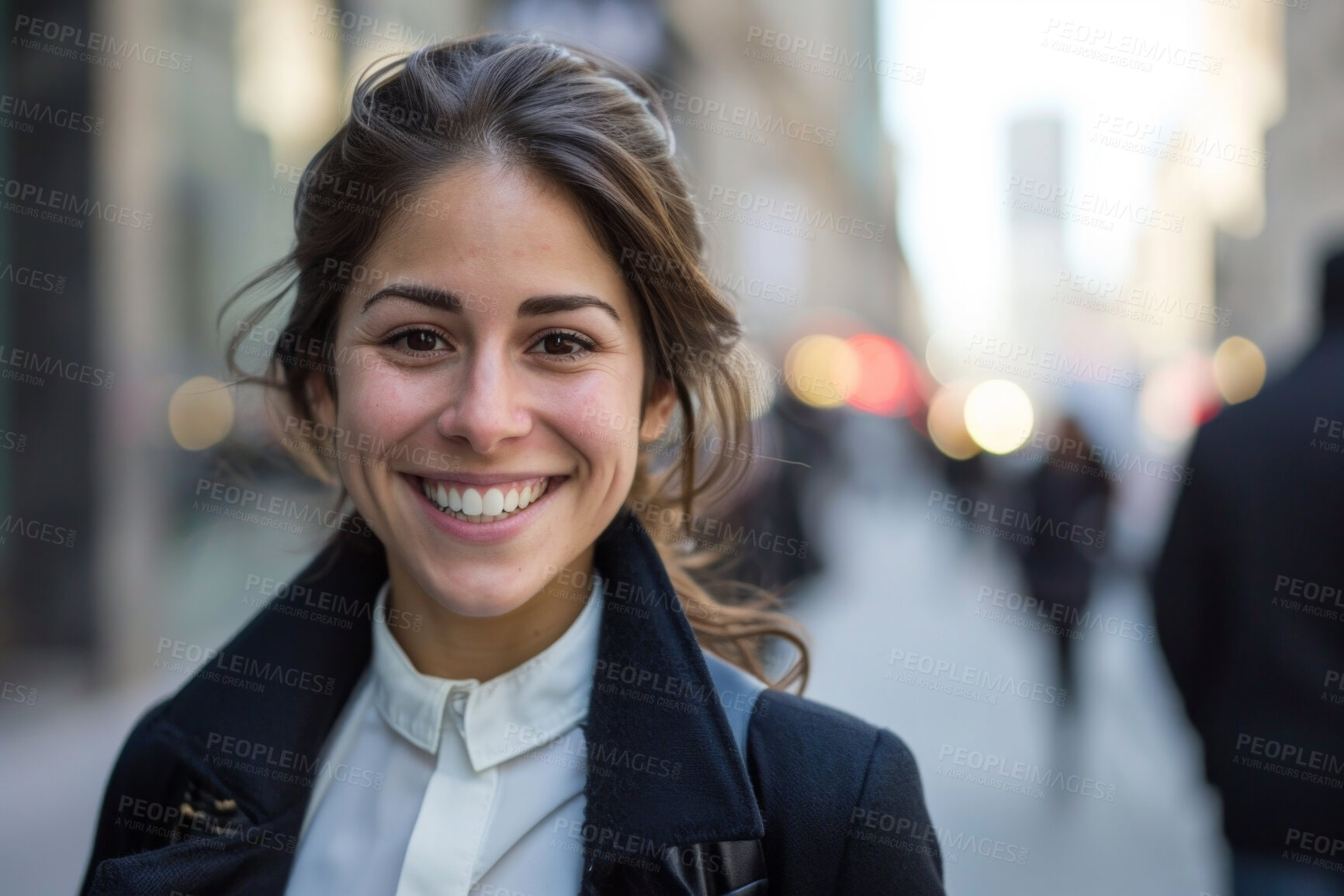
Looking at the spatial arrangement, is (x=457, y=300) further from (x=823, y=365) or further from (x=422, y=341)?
(x=823, y=365)

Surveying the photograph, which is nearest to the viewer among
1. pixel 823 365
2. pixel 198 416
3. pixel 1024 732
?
pixel 1024 732

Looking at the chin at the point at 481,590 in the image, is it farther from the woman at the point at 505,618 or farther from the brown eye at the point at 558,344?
the brown eye at the point at 558,344

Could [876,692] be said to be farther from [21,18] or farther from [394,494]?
[21,18]

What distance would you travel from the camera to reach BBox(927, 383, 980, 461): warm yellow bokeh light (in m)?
23.5

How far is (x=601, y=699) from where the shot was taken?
1.72 m

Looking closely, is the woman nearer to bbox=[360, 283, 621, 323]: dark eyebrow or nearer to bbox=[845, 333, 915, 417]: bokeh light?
bbox=[360, 283, 621, 323]: dark eyebrow

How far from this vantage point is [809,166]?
48688mm

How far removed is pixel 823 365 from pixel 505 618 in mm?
24998

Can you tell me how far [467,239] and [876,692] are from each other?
659 centimetres

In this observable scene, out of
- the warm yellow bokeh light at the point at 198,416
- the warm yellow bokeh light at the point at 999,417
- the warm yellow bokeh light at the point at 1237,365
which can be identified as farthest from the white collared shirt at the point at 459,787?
the warm yellow bokeh light at the point at 1237,365

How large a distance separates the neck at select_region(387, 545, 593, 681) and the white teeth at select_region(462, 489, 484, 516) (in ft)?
0.78

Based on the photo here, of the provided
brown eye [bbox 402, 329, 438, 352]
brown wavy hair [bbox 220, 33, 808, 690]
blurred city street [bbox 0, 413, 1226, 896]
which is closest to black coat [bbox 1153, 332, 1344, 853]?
blurred city street [bbox 0, 413, 1226, 896]

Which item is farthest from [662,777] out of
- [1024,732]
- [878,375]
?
[878,375]

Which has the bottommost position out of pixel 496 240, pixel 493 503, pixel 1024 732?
pixel 1024 732
